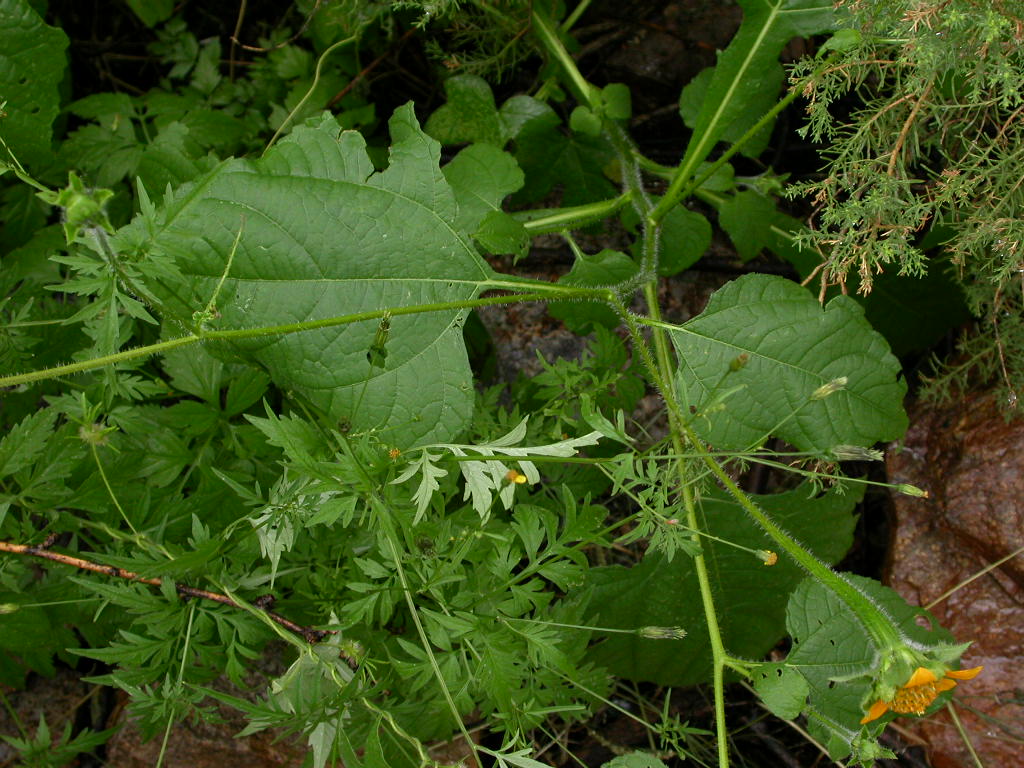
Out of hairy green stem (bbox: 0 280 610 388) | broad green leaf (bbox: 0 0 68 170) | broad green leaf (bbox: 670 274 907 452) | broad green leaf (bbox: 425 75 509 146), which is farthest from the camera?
broad green leaf (bbox: 425 75 509 146)

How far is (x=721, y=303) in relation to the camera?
6.76 ft

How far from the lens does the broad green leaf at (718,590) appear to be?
236 cm

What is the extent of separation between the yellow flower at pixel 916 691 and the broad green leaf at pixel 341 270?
1.02m

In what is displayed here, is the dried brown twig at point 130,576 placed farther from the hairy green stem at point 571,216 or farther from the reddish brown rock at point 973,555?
the reddish brown rock at point 973,555

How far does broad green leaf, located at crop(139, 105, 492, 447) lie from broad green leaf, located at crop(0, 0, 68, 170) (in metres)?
0.93

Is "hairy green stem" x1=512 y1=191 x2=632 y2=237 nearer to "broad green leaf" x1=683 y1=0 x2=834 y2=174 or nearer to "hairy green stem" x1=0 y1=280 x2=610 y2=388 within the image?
"broad green leaf" x1=683 y1=0 x2=834 y2=174

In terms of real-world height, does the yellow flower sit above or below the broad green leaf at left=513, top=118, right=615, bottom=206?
below

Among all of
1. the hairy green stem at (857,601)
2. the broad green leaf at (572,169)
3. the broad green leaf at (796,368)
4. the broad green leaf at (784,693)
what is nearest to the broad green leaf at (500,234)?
the broad green leaf at (796,368)

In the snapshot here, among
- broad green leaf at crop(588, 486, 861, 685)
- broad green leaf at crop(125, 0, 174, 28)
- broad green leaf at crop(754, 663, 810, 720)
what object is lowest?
broad green leaf at crop(588, 486, 861, 685)

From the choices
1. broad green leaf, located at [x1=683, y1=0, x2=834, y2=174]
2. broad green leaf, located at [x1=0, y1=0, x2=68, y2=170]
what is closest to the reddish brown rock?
broad green leaf, located at [x1=683, y1=0, x2=834, y2=174]

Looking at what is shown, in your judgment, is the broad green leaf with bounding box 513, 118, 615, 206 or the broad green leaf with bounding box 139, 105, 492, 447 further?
the broad green leaf with bounding box 513, 118, 615, 206

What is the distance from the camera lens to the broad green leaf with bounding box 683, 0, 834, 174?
2230mm

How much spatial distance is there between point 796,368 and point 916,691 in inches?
33.8

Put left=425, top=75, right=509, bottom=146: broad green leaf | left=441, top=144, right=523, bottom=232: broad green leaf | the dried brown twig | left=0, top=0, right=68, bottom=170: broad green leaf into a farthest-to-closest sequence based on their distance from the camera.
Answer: left=425, top=75, right=509, bottom=146: broad green leaf → left=0, top=0, right=68, bottom=170: broad green leaf → left=441, top=144, right=523, bottom=232: broad green leaf → the dried brown twig
